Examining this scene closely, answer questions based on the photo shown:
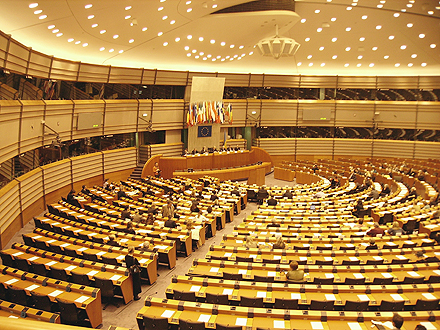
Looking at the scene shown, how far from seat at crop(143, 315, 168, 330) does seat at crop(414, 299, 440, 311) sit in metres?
4.53

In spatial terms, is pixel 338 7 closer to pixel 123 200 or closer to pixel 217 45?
pixel 217 45

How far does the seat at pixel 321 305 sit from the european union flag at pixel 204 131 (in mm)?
21154

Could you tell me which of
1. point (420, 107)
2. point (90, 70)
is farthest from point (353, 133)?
point (90, 70)

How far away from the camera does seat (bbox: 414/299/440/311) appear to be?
22.5ft

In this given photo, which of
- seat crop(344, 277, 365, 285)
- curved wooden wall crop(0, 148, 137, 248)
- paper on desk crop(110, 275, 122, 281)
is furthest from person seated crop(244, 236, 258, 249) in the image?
curved wooden wall crop(0, 148, 137, 248)

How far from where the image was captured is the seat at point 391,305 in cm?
694

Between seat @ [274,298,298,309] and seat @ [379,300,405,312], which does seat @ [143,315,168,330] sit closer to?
seat @ [274,298,298,309]

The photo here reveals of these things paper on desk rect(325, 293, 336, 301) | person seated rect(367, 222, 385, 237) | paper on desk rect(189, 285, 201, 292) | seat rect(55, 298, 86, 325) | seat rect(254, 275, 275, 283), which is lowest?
seat rect(55, 298, 86, 325)

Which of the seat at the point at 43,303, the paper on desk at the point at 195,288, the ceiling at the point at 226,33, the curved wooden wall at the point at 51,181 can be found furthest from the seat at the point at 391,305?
the ceiling at the point at 226,33

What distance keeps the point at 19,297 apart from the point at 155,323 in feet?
10.5

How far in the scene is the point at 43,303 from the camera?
24.4 ft

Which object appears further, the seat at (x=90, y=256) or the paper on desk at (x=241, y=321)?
the seat at (x=90, y=256)

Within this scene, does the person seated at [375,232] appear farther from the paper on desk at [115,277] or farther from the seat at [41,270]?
the seat at [41,270]

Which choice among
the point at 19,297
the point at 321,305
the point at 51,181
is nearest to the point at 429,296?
the point at 321,305
